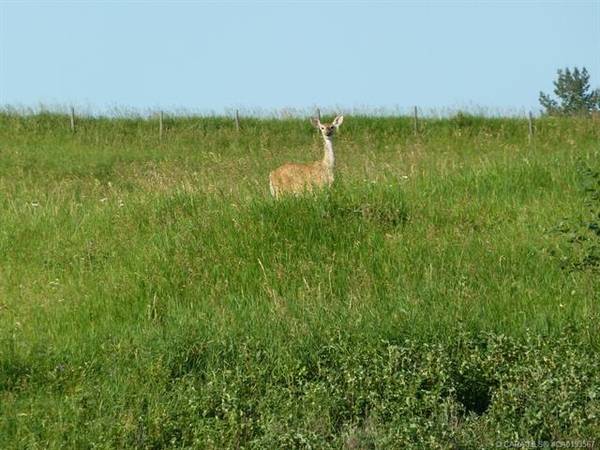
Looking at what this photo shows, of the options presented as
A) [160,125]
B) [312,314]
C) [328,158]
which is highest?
[160,125]

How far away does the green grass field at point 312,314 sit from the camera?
8.28m

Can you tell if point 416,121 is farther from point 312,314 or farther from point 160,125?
point 312,314

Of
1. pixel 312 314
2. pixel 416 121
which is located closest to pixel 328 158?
pixel 312 314

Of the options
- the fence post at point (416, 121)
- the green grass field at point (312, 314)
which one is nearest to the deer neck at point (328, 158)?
the green grass field at point (312, 314)

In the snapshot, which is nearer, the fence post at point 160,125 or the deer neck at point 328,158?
the deer neck at point 328,158

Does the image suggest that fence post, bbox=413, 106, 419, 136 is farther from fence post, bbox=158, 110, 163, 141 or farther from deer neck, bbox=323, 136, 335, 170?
deer neck, bbox=323, 136, 335, 170

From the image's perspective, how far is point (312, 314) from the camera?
1009 cm

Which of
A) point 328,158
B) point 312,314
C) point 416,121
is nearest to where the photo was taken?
point 312,314

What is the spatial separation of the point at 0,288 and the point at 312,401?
501cm

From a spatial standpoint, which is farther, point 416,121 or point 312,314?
point 416,121

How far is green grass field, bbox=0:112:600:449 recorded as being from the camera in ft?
27.2

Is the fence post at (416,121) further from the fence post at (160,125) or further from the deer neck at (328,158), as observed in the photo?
the deer neck at (328,158)

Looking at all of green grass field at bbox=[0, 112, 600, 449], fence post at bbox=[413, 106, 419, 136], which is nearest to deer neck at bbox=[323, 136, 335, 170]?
green grass field at bbox=[0, 112, 600, 449]

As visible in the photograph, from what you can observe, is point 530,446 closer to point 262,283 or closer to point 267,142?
point 262,283
